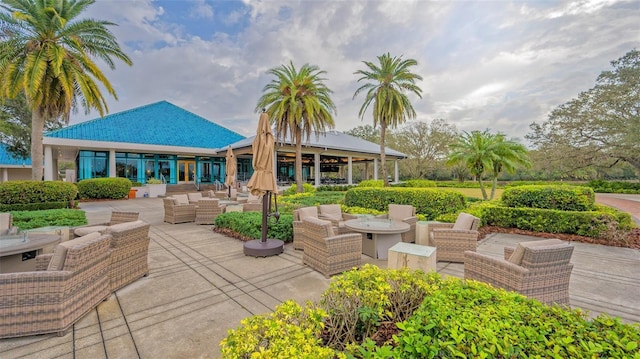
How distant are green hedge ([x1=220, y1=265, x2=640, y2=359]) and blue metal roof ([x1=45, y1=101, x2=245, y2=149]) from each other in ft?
71.9

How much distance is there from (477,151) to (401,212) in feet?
25.0

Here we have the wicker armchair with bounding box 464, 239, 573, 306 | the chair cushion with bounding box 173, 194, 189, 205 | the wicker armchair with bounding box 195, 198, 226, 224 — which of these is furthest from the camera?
the chair cushion with bounding box 173, 194, 189, 205

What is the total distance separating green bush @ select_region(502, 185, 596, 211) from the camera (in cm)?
755

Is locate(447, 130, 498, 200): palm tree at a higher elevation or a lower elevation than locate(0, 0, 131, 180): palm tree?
lower

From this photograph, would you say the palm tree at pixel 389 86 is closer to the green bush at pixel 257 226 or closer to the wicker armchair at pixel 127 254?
Result: the green bush at pixel 257 226

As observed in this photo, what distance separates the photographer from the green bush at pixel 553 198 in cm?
755

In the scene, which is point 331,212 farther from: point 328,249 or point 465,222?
point 465,222

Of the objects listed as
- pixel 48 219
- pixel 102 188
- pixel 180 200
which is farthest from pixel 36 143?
pixel 180 200

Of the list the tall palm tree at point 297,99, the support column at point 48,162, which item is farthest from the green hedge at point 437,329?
the support column at point 48,162

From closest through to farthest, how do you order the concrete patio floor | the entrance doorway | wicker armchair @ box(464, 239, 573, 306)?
the concrete patio floor → wicker armchair @ box(464, 239, 573, 306) → the entrance doorway

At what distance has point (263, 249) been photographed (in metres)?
5.33

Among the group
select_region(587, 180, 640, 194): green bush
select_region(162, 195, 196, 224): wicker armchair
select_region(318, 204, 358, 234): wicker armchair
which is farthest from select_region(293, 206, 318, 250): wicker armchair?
select_region(587, 180, 640, 194): green bush

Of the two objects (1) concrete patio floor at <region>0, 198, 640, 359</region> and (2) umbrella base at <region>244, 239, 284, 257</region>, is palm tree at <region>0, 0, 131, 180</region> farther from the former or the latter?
(2) umbrella base at <region>244, 239, 284, 257</region>

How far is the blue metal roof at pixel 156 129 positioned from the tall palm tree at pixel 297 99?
9516mm
